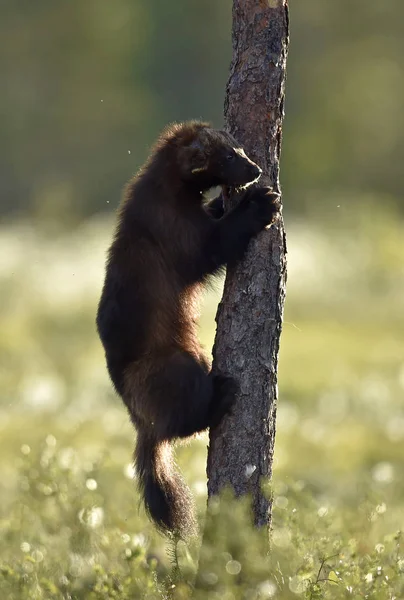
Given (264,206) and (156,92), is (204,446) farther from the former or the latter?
(156,92)

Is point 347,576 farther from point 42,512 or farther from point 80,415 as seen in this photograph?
point 80,415

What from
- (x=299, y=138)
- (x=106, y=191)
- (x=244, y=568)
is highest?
(x=299, y=138)

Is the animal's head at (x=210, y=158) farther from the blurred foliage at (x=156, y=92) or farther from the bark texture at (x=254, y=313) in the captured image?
the blurred foliage at (x=156, y=92)

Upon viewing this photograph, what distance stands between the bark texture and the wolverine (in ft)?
0.40

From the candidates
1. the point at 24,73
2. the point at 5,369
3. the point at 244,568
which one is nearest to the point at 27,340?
the point at 5,369

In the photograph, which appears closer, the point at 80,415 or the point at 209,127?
the point at 209,127

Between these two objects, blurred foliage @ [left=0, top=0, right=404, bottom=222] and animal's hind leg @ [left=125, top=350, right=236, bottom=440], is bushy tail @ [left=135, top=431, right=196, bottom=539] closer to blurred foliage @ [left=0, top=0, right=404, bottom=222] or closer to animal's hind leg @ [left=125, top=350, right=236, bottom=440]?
animal's hind leg @ [left=125, top=350, right=236, bottom=440]

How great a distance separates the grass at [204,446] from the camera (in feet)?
12.6

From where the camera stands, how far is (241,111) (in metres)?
4.54

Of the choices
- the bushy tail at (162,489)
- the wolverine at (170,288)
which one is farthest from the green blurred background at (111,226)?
the wolverine at (170,288)

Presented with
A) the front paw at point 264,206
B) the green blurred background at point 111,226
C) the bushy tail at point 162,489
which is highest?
the green blurred background at point 111,226

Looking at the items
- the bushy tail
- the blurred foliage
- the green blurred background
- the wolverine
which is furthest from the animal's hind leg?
the blurred foliage

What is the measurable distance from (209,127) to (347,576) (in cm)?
223

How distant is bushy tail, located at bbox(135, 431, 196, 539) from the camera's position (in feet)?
15.7
